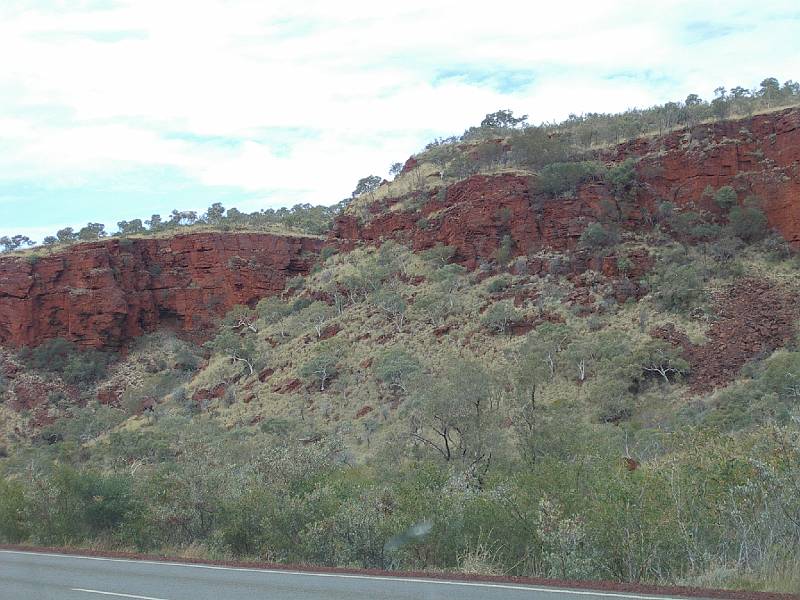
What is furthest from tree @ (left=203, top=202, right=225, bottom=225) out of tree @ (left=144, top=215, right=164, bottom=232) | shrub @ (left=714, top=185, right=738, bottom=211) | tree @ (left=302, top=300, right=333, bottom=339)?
shrub @ (left=714, top=185, right=738, bottom=211)

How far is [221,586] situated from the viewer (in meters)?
10.8

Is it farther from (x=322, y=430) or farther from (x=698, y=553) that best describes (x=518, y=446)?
(x=322, y=430)

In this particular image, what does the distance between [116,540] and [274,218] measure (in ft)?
223

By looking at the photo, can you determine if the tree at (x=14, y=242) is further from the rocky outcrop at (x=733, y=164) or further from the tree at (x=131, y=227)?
the rocky outcrop at (x=733, y=164)

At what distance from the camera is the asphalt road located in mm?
9383

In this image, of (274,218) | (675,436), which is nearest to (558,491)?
(675,436)

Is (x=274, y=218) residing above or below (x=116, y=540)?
above

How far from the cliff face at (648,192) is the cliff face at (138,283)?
1976 cm

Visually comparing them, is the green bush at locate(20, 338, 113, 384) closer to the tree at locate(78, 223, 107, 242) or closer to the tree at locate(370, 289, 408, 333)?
the tree at locate(78, 223, 107, 242)

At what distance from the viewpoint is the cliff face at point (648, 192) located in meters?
45.7

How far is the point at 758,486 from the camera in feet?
33.6

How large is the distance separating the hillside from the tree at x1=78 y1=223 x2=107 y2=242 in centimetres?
728

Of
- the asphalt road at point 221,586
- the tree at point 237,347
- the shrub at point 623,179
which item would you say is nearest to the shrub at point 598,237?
the shrub at point 623,179

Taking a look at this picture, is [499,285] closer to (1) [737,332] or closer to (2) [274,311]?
(1) [737,332]
